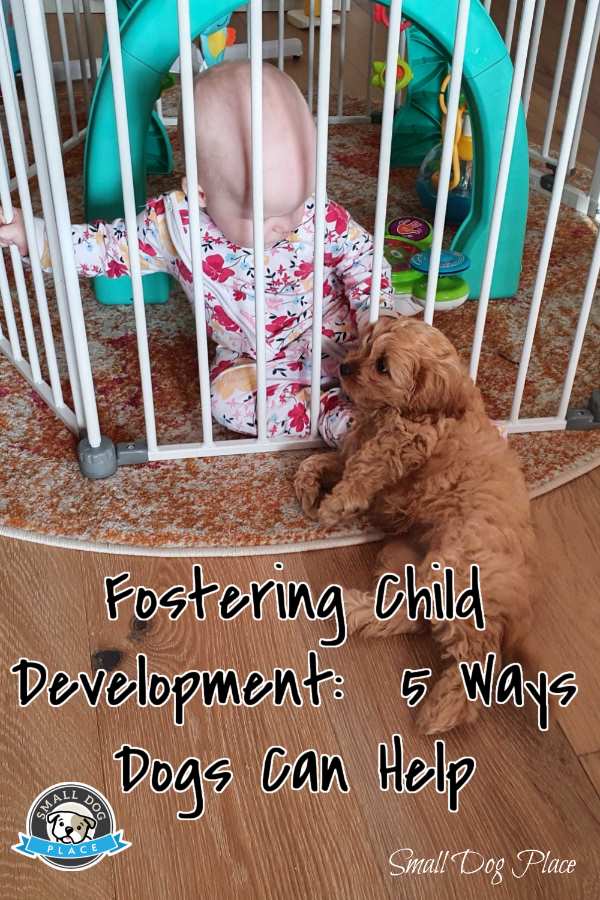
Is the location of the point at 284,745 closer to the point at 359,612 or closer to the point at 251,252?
the point at 359,612

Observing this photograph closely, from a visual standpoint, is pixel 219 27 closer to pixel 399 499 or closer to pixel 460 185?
pixel 460 185

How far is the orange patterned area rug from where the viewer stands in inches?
43.4

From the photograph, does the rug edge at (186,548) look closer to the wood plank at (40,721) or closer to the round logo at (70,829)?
the wood plank at (40,721)

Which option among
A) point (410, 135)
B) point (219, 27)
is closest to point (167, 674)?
point (219, 27)

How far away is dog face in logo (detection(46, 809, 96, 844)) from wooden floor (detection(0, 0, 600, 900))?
27 millimetres

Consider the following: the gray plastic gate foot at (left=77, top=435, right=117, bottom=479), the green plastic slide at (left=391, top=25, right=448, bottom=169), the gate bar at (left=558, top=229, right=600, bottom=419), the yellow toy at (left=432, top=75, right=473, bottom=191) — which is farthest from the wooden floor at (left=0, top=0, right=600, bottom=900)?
the green plastic slide at (left=391, top=25, right=448, bottom=169)

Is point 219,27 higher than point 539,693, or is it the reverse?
point 219,27

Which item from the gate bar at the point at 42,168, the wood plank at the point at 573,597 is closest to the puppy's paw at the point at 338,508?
the wood plank at the point at 573,597

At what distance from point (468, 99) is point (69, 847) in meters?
1.16

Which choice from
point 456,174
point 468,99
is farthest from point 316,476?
point 456,174

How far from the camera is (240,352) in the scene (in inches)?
51.8

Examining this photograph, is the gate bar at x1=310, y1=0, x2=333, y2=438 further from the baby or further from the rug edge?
the rug edge

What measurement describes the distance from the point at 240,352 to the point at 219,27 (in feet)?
A: 2.67

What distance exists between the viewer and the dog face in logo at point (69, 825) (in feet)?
2.60
